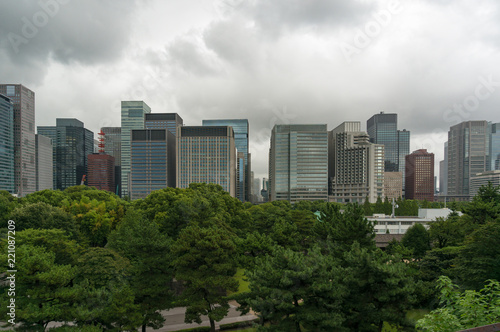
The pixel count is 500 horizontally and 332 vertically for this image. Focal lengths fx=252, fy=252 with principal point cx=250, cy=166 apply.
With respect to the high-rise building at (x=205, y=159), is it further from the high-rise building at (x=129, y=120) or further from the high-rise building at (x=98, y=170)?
the high-rise building at (x=98, y=170)

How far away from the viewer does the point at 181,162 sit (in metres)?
116

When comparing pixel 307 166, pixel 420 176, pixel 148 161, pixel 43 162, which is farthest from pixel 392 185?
pixel 43 162

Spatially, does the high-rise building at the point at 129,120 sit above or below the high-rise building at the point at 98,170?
above

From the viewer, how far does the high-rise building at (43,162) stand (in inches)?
6181

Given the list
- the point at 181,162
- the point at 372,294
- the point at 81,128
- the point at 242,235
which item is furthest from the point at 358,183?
the point at 81,128

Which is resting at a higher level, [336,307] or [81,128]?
[81,128]

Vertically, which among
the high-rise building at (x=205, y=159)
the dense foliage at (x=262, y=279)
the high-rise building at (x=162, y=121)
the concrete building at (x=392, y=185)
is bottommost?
the concrete building at (x=392, y=185)

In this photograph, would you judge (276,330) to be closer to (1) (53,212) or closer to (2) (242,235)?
(2) (242,235)

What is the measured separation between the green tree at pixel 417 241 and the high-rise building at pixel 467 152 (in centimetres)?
18010

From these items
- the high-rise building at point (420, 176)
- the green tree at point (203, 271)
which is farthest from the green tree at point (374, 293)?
the high-rise building at point (420, 176)

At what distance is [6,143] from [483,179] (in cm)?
26069

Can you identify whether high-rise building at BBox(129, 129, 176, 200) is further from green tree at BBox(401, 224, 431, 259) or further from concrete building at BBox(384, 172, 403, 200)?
concrete building at BBox(384, 172, 403, 200)

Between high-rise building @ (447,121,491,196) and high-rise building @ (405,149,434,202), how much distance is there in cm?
1565

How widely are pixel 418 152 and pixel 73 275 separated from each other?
220m
